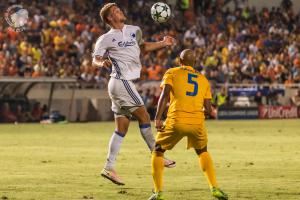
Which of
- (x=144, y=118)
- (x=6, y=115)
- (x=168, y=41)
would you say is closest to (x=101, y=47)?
(x=168, y=41)

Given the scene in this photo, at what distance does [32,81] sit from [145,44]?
21.0 m

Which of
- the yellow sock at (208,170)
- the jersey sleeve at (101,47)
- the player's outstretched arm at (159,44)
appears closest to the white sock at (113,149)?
the jersey sleeve at (101,47)

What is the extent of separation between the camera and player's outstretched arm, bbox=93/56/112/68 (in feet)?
45.0

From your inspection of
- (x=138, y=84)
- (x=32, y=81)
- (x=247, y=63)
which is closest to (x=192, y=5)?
(x=247, y=63)

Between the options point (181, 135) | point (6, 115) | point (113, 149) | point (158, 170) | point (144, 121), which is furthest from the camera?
point (6, 115)

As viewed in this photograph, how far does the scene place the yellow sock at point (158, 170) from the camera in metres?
11.7

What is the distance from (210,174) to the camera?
11789 millimetres

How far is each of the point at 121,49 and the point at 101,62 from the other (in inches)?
20.8

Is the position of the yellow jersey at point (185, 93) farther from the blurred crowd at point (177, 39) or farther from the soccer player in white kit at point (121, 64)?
the blurred crowd at point (177, 39)

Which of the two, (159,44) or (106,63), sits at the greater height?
(159,44)

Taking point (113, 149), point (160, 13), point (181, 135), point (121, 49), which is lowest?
point (113, 149)

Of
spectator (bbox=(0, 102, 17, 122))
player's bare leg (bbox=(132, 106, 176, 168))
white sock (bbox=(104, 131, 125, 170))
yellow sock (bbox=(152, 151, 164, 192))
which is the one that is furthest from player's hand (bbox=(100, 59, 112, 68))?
spectator (bbox=(0, 102, 17, 122))

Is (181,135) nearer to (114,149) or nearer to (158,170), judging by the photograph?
(158,170)

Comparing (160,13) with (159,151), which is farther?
(160,13)
